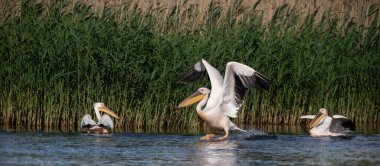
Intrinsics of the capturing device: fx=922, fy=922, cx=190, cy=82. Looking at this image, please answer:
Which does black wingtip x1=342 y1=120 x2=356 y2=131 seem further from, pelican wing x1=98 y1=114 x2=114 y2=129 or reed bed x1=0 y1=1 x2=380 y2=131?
pelican wing x1=98 y1=114 x2=114 y2=129

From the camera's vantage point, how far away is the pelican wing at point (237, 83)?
38.3ft

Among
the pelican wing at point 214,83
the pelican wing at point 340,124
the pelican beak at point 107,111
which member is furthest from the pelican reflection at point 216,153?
the pelican beak at point 107,111

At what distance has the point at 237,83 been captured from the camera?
39.4 ft

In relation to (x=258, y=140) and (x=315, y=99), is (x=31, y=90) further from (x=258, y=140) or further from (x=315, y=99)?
(x=315, y=99)

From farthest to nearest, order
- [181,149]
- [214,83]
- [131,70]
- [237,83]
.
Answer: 1. [131,70]
2. [237,83]
3. [214,83]
4. [181,149]

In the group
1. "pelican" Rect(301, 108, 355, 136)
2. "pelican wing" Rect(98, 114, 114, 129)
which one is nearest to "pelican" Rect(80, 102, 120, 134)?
"pelican wing" Rect(98, 114, 114, 129)

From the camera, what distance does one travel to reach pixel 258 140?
11.8 meters

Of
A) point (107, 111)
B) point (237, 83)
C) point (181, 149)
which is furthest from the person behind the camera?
point (107, 111)

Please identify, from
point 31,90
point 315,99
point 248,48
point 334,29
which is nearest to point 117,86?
point 31,90

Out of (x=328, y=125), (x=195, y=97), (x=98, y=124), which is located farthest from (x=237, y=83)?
(x=98, y=124)

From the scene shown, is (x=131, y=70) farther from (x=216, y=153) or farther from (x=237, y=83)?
(x=216, y=153)

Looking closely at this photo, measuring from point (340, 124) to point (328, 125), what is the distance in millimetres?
243

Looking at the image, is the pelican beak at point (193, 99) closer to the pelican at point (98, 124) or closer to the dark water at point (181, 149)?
the dark water at point (181, 149)

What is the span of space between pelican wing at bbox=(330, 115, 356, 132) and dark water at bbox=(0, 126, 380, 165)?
6.5 inches
